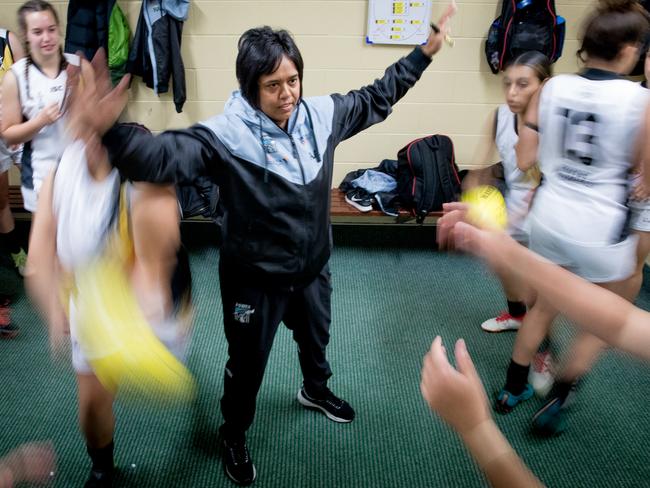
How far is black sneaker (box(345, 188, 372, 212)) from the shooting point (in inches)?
126

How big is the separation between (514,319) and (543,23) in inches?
68.5

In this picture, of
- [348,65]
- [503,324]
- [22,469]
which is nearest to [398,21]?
[348,65]

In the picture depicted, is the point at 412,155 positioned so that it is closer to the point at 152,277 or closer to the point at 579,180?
the point at 579,180

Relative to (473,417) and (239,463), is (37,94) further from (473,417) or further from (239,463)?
(473,417)

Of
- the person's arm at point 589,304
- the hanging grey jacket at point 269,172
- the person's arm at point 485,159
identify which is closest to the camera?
the person's arm at point 589,304

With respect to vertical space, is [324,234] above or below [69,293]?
above

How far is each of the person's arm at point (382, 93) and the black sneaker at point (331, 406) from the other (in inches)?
41.9

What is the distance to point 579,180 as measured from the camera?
1.71 m

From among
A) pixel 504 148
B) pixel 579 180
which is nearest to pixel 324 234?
pixel 579 180

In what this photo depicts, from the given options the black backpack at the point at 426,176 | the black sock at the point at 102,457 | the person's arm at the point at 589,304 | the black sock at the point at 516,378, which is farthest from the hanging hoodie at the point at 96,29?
the person's arm at the point at 589,304

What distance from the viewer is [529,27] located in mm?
2967

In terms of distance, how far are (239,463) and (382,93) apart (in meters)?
1.38

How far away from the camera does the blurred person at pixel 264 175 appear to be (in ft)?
4.27

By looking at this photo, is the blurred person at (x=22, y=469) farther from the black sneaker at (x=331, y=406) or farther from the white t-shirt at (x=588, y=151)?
the white t-shirt at (x=588, y=151)
